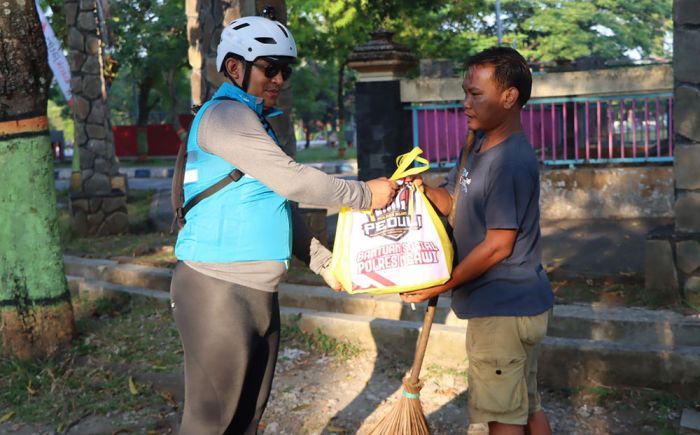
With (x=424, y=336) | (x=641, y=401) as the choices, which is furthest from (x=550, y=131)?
(x=424, y=336)

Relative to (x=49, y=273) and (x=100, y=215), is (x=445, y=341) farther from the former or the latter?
(x=100, y=215)

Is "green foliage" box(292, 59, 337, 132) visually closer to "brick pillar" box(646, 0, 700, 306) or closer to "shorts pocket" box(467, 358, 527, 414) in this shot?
"brick pillar" box(646, 0, 700, 306)

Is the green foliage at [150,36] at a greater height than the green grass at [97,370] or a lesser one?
greater

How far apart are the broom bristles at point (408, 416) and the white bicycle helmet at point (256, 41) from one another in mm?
1422

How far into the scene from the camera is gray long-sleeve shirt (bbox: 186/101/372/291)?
2.89m

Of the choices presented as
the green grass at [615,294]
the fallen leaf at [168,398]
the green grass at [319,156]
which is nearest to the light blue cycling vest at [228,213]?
the fallen leaf at [168,398]

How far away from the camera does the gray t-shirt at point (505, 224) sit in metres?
2.97

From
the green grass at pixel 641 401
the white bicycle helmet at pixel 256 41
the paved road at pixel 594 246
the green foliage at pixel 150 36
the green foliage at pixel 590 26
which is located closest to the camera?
the white bicycle helmet at pixel 256 41

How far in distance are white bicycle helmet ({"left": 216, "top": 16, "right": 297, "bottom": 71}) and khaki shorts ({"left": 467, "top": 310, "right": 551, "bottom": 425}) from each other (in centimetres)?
125

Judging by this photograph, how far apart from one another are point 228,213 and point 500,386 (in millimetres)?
1190

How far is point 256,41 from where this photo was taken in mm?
2990

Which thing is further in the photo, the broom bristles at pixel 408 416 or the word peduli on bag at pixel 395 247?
the broom bristles at pixel 408 416

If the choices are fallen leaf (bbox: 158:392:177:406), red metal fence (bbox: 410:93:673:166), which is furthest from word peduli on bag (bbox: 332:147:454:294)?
red metal fence (bbox: 410:93:673:166)

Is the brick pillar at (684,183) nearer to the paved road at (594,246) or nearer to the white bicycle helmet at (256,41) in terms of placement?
the paved road at (594,246)
